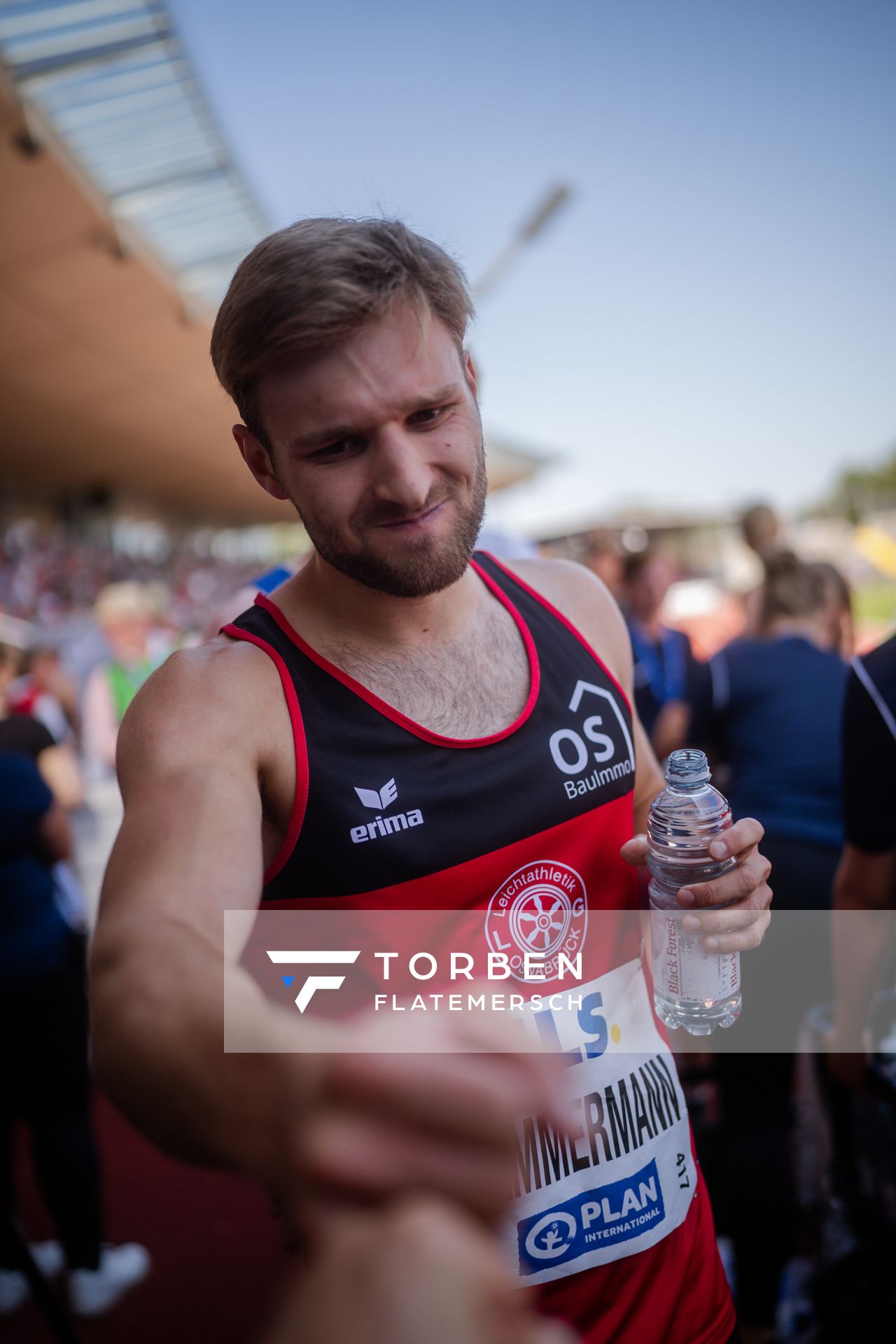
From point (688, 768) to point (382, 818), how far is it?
48 cm

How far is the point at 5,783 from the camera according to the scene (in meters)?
2.88

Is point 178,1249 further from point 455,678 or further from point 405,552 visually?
point 405,552

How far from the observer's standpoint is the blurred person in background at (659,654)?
152 inches

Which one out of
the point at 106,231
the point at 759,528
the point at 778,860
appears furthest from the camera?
the point at 106,231

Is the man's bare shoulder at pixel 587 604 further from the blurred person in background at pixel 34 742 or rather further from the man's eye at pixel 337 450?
the blurred person in background at pixel 34 742

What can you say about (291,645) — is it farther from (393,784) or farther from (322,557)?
(393,784)

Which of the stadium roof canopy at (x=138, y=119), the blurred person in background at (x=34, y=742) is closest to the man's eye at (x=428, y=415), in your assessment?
the blurred person in background at (x=34, y=742)

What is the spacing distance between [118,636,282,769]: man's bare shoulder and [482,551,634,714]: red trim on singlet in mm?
598

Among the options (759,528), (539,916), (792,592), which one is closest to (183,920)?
(539,916)

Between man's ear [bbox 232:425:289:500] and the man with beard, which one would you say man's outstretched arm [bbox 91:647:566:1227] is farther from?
man's ear [bbox 232:425:289:500]

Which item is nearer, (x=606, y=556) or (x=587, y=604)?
(x=587, y=604)

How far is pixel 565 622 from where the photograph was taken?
1.74 metres

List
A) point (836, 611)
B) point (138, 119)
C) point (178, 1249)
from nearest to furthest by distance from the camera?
point (178, 1249) → point (836, 611) → point (138, 119)

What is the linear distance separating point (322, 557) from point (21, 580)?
1719 cm
